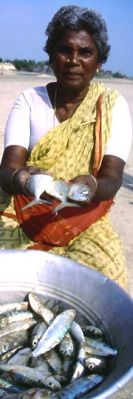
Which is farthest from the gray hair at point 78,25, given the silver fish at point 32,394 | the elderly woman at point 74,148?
the silver fish at point 32,394

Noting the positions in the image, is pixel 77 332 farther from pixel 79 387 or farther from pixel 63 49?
pixel 63 49

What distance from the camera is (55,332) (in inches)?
93.2

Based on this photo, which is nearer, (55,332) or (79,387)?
(79,387)

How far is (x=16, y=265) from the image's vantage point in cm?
262

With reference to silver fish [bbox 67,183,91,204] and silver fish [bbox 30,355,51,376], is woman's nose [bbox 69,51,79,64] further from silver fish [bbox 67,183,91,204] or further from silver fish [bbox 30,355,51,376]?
silver fish [bbox 30,355,51,376]

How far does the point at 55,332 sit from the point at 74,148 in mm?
1214

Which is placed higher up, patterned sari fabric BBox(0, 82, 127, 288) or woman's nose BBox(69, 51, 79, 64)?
woman's nose BBox(69, 51, 79, 64)

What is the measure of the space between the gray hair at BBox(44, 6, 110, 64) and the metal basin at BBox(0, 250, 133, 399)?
1.35 meters

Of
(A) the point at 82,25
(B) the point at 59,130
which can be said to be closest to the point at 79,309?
(B) the point at 59,130

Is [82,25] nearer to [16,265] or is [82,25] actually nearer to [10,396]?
[16,265]

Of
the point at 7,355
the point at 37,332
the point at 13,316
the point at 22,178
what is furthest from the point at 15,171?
the point at 7,355

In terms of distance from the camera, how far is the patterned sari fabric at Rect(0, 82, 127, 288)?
316 centimetres

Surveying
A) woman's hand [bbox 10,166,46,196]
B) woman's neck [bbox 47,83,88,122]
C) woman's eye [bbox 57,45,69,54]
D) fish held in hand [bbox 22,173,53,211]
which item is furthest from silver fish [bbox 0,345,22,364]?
woman's eye [bbox 57,45,69,54]

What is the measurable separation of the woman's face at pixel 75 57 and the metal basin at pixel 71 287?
113cm
